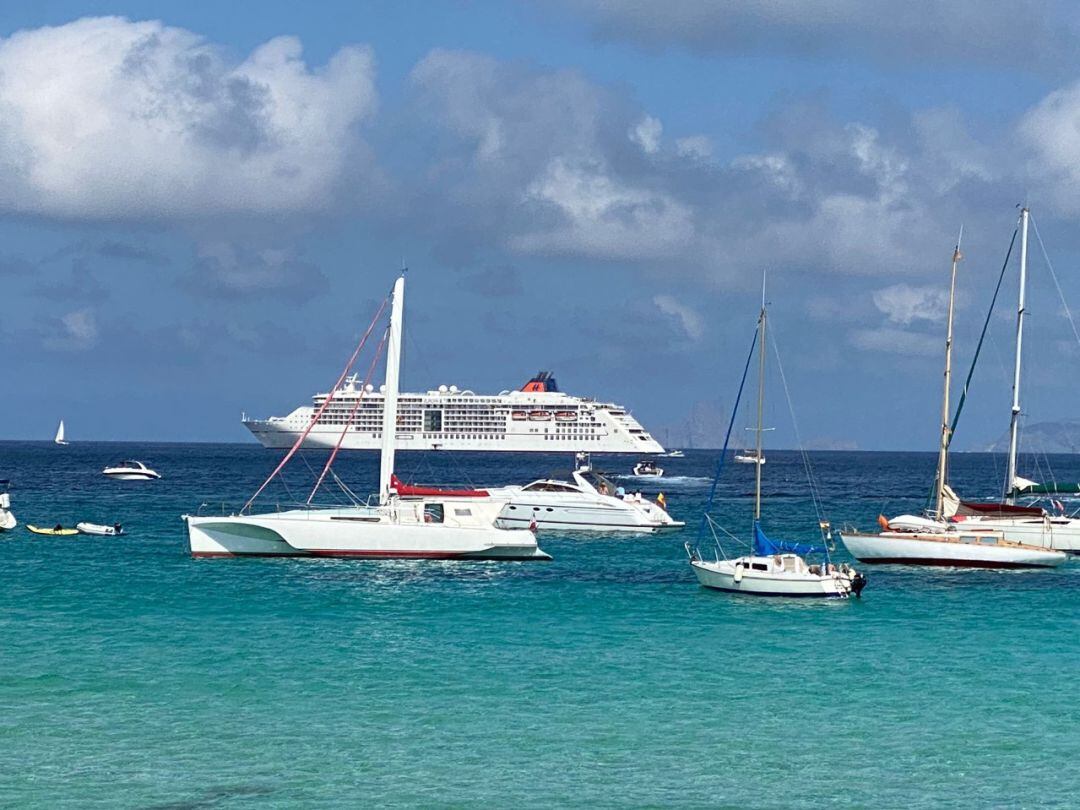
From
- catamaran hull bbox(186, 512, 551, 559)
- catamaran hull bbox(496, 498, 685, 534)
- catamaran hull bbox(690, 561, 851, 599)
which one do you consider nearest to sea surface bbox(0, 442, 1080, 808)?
catamaran hull bbox(690, 561, 851, 599)

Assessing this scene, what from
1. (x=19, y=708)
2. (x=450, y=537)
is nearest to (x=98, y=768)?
(x=19, y=708)

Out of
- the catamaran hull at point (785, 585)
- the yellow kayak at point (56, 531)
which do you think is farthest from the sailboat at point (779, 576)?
the yellow kayak at point (56, 531)

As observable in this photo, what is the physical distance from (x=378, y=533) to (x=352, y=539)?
997 mm

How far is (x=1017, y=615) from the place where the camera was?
38875mm

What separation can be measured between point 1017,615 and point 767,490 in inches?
3416

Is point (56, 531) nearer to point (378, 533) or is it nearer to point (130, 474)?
point (378, 533)

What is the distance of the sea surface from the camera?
20.8 metres

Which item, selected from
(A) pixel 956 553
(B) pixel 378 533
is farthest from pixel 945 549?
(B) pixel 378 533

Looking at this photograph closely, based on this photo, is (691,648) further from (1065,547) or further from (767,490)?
(767,490)

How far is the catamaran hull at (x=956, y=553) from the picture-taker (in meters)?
50.4

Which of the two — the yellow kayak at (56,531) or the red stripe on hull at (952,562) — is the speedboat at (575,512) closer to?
the yellow kayak at (56,531)

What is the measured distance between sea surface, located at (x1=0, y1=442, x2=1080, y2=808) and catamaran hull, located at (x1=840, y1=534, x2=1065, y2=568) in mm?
1089

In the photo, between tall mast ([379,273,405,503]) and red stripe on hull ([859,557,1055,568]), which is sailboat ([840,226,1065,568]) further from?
tall mast ([379,273,405,503])

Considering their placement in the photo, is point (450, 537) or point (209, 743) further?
point (450, 537)
